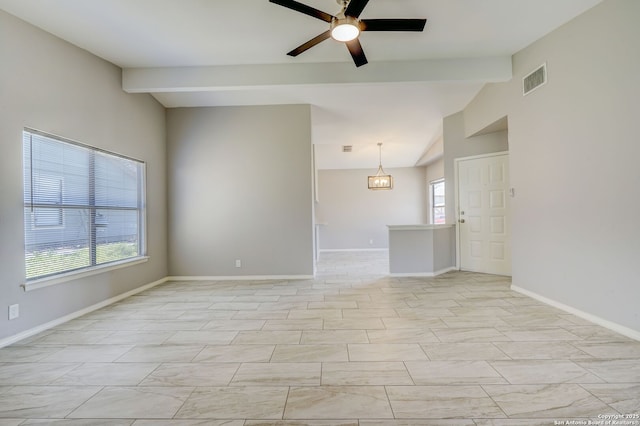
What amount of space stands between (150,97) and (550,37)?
17.5ft

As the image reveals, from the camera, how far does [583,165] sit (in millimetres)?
2863

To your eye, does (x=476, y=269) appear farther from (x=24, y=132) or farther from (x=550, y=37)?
(x=24, y=132)

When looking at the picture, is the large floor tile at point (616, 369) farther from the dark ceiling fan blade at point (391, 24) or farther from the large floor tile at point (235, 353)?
the dark ceiling fan blade at point (391, 24)

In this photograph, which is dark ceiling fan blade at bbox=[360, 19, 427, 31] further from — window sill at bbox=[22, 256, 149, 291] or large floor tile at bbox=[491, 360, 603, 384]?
window sill at bbox=[22, 256, 149, 291]

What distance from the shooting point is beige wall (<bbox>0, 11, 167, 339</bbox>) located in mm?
2553

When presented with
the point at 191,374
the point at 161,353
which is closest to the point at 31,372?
the point at 161,353

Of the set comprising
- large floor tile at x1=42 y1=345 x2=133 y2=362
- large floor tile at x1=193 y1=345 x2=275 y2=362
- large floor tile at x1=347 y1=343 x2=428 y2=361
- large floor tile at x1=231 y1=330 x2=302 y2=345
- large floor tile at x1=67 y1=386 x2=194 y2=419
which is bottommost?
large floor tile at x1=67 y1=386 x2=194 y2=419

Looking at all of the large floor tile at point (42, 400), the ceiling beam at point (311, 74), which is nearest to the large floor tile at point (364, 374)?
the large floor tile at point (42, 400)

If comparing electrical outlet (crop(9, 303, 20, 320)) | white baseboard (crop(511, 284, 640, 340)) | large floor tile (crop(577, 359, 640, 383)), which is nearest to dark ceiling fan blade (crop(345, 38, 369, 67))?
large floor tile (crop(577, 359, 640, 383))

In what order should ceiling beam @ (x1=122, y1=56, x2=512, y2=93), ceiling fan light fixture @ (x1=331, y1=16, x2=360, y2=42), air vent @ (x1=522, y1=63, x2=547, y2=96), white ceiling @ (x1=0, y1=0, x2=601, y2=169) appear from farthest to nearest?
ceiling beam @ (x1=122, y1=56, x2=512, y2=93) < air vent @ (x1=522, y1=63, x2=547, y2=96) < white ceiling @ (x1=0, y1=0, x2=601, y2=169) < ceiling fan light fixture @ (x1=331, y1=16, x2=360, y2=42)

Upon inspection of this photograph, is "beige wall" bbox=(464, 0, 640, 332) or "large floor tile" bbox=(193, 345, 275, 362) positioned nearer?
"large floor tile" bbox=(193, 345, 275, 362)

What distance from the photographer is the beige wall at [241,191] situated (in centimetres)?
489

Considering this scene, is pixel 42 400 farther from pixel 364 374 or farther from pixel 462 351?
pixel 462 351

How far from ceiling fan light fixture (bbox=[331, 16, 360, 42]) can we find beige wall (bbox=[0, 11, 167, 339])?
9.49ft
